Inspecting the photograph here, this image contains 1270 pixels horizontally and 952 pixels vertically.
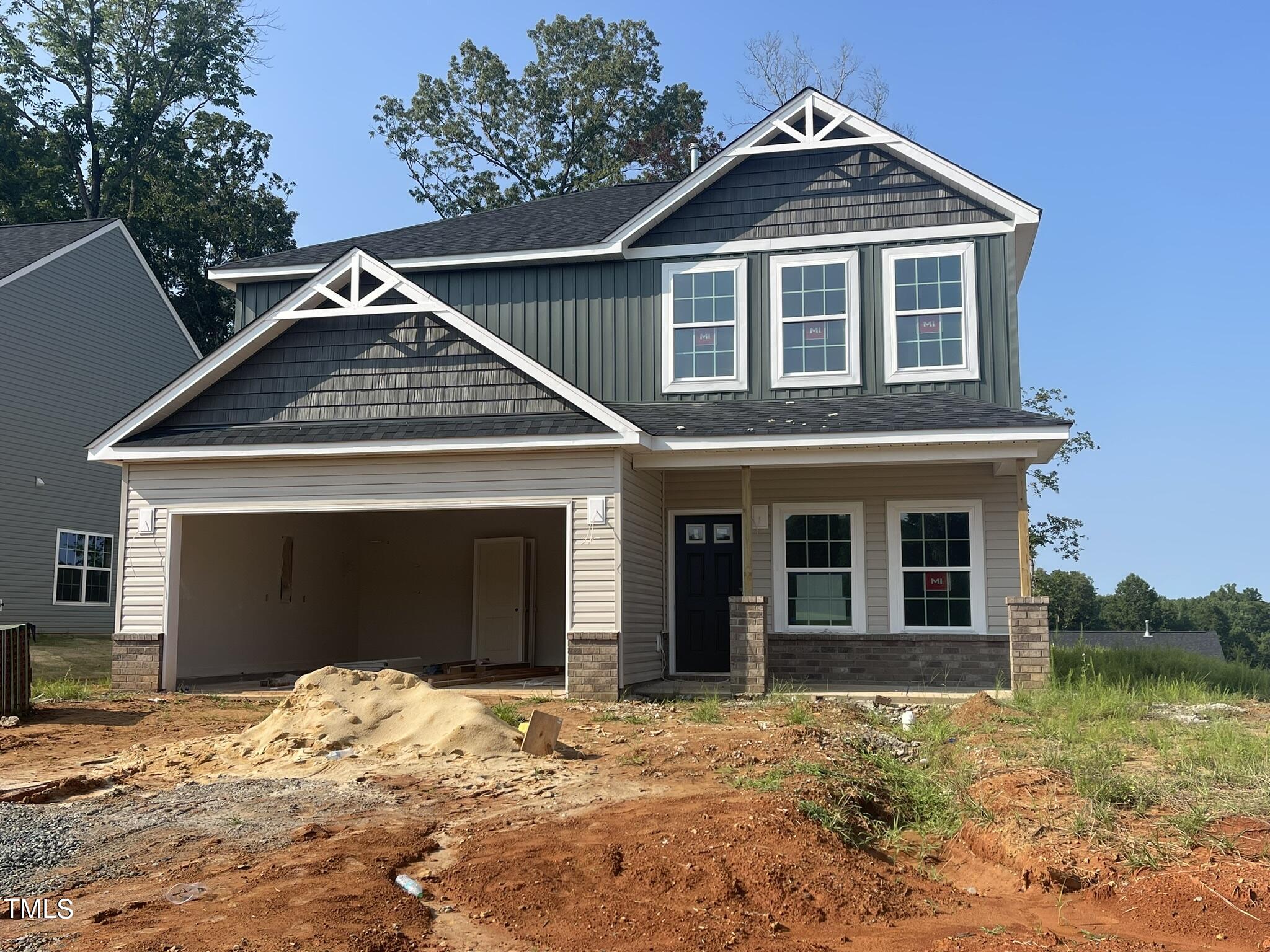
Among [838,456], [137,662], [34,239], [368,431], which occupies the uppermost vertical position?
[34,239]

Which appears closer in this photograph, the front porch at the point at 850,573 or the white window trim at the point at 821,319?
the front porch at the point at 850,573

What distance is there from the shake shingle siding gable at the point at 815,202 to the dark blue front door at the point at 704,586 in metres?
4.14

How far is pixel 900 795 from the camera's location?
7969 mm

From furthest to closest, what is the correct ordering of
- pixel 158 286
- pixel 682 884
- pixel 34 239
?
pixel 158 286
pixel 34 239
pixel 682 884

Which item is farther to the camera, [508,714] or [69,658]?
[69,658]

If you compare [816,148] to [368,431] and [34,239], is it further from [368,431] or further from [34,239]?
[34,239]

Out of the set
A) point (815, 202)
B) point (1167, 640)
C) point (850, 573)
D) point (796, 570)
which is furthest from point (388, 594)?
point (1167, 640)

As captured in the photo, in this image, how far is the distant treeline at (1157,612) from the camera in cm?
6088

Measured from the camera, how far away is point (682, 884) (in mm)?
5703

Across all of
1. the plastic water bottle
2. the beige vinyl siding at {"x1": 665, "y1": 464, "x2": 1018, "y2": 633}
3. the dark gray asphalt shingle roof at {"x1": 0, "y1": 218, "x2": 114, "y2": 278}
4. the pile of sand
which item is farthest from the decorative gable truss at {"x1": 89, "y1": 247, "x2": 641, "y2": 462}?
the dark gray asphalt shingle roof at {"x1": 0, "y1": 218, "x2": 114, "y2": 278}

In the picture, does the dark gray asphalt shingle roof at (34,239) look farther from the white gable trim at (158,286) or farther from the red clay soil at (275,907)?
the red clay soil at (275,907)

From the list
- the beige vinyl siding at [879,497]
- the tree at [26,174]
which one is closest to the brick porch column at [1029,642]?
the beige vinyl siding at [879,497]

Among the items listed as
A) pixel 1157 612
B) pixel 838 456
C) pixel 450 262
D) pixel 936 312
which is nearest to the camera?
pixel 838 456

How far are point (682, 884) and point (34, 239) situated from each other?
22.7 meters
